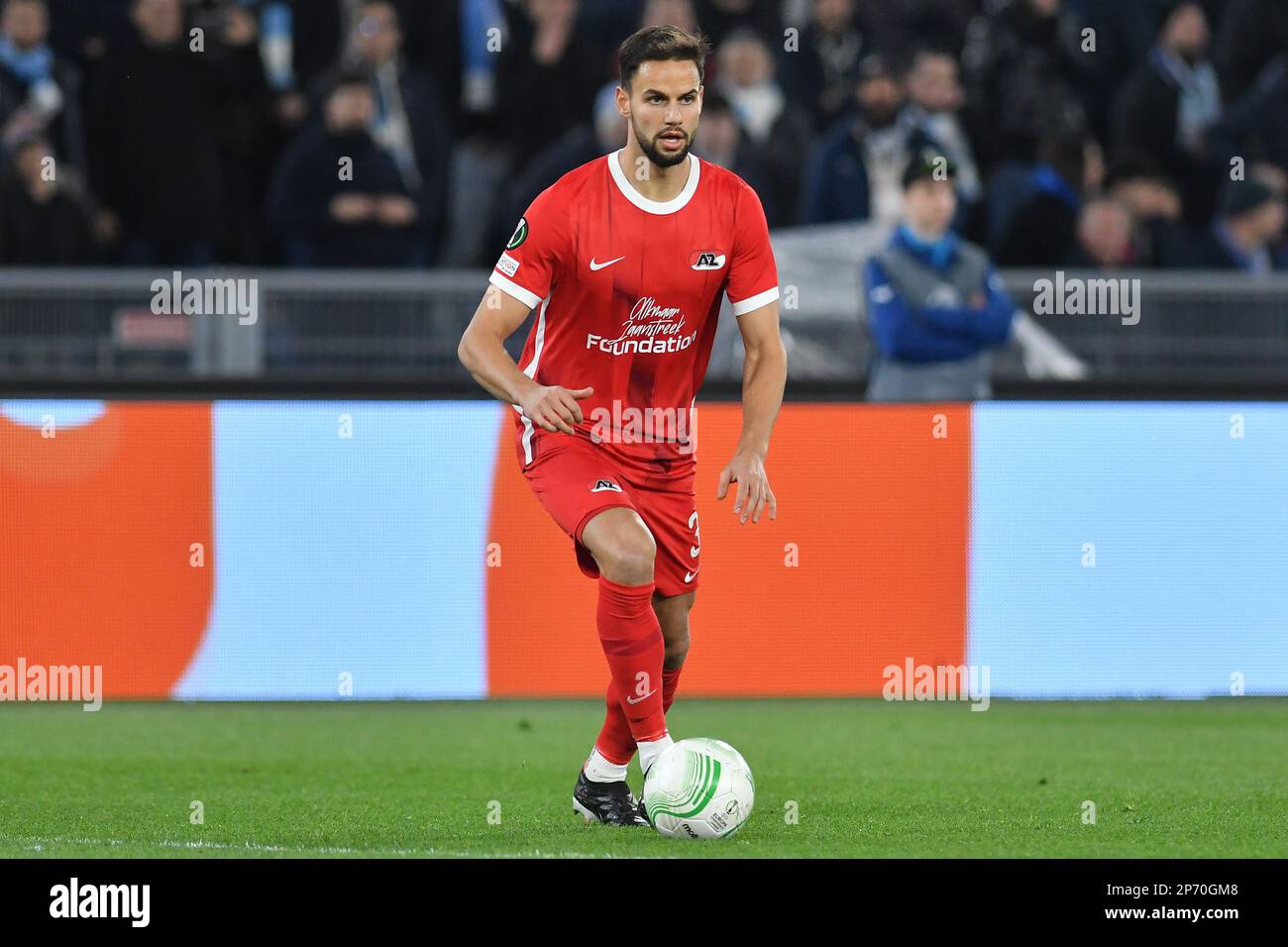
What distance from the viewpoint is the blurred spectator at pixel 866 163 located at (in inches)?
475

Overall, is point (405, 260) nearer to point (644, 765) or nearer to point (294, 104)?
point (294, 104)

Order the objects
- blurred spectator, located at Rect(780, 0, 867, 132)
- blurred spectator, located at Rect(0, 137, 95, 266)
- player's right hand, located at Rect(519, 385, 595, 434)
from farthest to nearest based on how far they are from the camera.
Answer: blurred spectator, located at Rect(780, 0, 867, 132)
blurred spectator, located at Rect(0, 137, 95, 266)
player's right hand, located at Rect(519, 385, 595, 434)

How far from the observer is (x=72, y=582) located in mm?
8758

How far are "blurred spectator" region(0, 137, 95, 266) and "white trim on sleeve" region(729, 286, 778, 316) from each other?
20.0 ft

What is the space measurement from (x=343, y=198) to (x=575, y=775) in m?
5.16

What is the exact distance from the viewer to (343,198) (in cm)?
1167

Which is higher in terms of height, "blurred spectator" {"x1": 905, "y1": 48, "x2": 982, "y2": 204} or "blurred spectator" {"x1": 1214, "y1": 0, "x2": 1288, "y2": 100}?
"blurred spectator" {"x1": 1214, "y1": 0, "x2": 1288, "y2": 100}

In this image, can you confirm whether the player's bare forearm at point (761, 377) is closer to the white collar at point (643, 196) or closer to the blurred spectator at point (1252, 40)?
the white collar at point (643, 196)

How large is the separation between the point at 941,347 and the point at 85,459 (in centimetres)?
378

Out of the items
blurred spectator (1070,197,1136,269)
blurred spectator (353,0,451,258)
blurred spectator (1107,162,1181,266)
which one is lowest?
blurred spectator (1070,197,1136,269)

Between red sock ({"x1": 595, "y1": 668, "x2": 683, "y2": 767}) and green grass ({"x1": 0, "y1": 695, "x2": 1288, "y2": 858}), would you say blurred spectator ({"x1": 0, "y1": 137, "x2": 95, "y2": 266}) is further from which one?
red sock ({"x1": 595, "y1": 668, "x2": 683, "y2": 767})

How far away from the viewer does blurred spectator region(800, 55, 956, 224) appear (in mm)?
12059

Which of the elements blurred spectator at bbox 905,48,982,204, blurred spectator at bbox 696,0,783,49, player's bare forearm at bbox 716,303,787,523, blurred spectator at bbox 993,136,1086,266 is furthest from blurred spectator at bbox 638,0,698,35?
player's bare forearm at bbox 716,303,787,523

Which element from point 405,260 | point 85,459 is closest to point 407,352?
point 405,260
